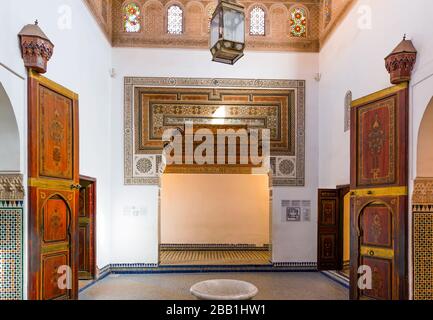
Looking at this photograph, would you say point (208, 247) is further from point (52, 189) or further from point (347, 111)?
point (52, 189)

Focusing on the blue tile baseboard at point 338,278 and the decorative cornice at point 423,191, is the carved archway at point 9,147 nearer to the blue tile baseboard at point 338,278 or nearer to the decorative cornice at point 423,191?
the decorative cornice at point 423,191

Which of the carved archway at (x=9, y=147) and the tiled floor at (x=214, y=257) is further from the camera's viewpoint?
the tiled floor at (x=214, y=257)

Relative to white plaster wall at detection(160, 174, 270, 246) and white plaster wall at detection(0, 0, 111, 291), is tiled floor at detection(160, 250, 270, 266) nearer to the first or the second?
white plaster wall at detection(160, 174, 270, 246)

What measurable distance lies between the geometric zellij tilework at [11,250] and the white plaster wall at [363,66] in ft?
9.60

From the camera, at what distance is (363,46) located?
3.99 metres

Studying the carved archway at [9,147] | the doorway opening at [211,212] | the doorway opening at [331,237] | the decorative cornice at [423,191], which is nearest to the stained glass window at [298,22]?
the doorway opening at [331,237]

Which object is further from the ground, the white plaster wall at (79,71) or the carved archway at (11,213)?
the white plaster wall at (79,71)

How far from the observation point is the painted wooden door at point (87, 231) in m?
4.59

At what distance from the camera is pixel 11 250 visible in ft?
8.64

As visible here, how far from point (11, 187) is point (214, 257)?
442cm

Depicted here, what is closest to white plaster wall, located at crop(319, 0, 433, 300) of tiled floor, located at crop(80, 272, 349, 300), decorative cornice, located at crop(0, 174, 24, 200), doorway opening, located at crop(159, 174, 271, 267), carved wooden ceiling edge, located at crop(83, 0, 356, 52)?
carved wooden ceiling edge, located at crop(83, 0, 356, 52)

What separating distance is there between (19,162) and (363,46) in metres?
3.48

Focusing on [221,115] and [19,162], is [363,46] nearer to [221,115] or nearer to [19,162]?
[221,115]
